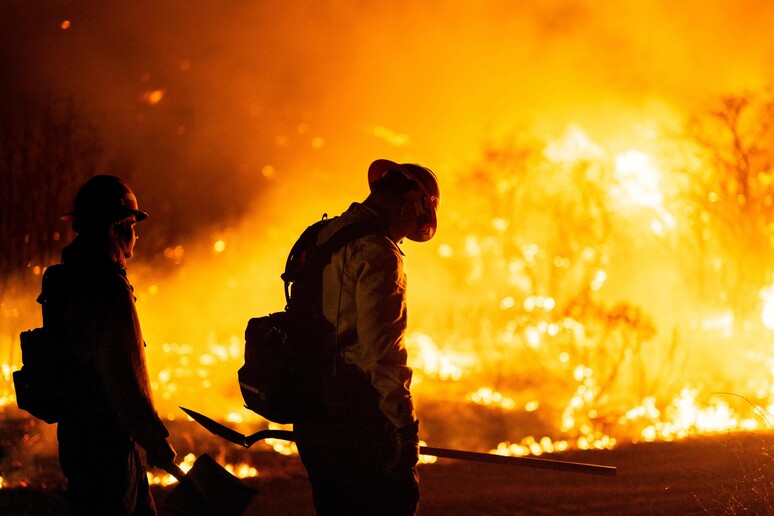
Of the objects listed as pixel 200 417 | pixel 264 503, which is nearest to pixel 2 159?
pixel 264 503

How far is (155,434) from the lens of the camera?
267cm

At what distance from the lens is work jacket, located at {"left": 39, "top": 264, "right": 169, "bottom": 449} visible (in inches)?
103

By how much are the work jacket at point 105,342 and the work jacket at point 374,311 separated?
702 mm

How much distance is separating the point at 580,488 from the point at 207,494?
3.98 metres

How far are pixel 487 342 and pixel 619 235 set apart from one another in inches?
129

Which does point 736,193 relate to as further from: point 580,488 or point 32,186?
point 32,186

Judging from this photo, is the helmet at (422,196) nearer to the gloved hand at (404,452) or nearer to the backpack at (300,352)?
the backpack at (300,352)

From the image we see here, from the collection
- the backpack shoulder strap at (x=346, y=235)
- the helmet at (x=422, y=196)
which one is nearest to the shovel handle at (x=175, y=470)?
the backpack shoulder strap at (x=346, y=235)

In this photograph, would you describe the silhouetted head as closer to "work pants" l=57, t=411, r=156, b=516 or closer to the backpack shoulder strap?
"work pants" l=57, t=411, r=156, b=516

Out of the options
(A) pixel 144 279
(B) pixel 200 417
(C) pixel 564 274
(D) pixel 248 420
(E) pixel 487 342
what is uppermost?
(A) pixel 144 279

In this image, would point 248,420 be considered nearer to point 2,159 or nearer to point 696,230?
point 2,159

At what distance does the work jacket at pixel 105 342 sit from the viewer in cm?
262

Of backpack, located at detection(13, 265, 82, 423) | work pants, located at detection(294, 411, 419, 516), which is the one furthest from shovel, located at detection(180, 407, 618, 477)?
backpack, located at detection(13, 265, 82, 423)

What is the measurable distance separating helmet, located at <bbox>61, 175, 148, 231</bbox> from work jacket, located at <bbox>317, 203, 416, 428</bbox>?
0.86 metres
